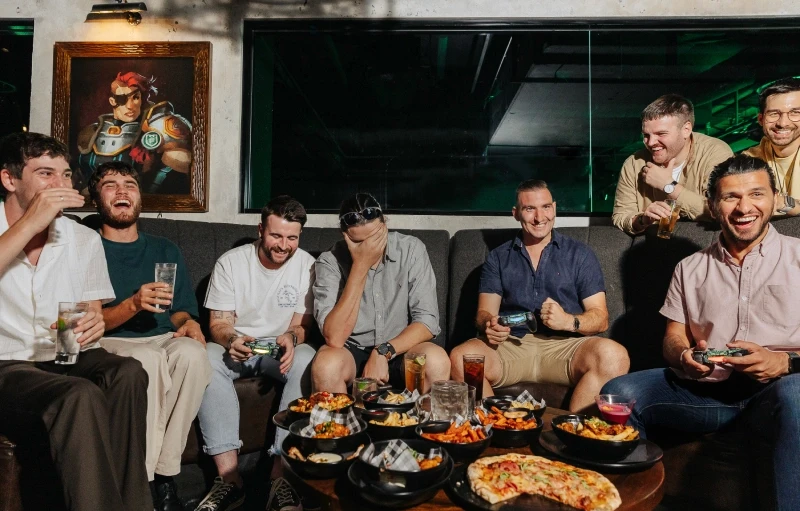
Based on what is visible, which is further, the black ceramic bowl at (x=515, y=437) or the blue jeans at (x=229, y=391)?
the blue jeans at (x=229, y=391)

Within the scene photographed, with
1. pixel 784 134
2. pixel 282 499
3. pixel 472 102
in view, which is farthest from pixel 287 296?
pixel 784 134

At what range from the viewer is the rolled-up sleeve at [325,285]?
2.55 meters

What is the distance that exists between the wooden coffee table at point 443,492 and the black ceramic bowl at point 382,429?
202 millimetres

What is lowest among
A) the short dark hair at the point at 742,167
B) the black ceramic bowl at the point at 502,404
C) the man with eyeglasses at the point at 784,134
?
the black ceramic bowl at the point at 502,404

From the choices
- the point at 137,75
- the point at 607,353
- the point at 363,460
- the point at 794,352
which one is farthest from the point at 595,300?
the point at 137,75

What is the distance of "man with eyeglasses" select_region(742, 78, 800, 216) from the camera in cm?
256

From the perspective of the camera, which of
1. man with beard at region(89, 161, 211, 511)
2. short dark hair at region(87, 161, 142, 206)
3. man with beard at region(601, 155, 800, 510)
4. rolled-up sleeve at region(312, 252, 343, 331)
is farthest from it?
short dark hair at region(87, 161, 142, 206)

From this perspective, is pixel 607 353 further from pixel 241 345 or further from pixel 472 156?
pixel 472 156

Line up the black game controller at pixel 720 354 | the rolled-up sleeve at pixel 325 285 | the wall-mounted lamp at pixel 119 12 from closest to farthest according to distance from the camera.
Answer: the black game controller at pixel 720 354
the rolled-up sleeve at pixel 325 285
the wall-mounted lamp at pixel 119 12

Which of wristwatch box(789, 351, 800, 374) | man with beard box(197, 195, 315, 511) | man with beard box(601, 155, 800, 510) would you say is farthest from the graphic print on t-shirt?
wristwatch box(789, 351, 800, 374)

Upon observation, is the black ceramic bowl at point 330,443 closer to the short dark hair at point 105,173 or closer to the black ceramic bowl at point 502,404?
the black ceramic bowl at point 502,404

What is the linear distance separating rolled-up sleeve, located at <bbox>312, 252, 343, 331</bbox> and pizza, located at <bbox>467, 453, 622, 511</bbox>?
4.27ft

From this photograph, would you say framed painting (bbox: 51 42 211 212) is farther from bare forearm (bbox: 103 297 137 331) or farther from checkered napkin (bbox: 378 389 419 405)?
checkered napkin (bbox: 378 389 419 405)

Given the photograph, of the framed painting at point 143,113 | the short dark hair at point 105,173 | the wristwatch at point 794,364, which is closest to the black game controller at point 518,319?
the wristwatch at point 794,364
